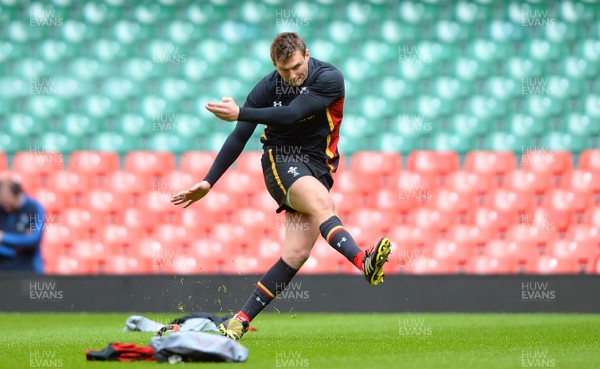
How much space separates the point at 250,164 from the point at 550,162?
2.91m

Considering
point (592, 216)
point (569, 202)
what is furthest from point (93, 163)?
point (592, 216)

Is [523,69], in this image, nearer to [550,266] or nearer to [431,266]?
[550,266]

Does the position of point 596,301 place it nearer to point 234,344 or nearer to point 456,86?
point 456,86

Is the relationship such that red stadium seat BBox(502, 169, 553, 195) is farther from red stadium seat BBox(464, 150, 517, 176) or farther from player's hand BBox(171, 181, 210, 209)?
player's hand BBox(171, 181, 210, 209)

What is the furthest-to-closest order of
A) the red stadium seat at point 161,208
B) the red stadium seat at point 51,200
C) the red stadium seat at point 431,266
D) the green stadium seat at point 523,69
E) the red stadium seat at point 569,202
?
the green stadium seat at point 523,69 → the red stadium seat at point 51,200 → the red stadium seat at point 161,208 → the red stadium seat at point 569,202 → the red stadium seat at point 431,266

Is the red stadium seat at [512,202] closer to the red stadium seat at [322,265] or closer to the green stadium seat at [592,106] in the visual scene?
the green stadium seat at [592,106]

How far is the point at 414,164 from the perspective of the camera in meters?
9.95

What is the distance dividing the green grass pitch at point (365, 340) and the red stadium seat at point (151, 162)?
200 cm

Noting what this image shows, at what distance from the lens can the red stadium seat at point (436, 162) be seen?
9875mm

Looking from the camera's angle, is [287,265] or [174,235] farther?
[174,235]

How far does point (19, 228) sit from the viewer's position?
9117mm

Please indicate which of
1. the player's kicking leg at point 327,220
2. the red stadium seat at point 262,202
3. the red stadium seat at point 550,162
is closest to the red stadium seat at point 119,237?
the red stadium seat at point 262,202

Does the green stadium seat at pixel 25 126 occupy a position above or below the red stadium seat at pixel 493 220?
above

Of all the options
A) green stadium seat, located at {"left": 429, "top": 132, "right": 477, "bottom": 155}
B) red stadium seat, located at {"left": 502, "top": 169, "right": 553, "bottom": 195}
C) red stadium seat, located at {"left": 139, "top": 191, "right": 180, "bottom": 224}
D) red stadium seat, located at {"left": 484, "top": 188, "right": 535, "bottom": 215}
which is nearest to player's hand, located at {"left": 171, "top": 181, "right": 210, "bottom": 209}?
red stadium seat, located at {"left": 139, "top": 191, "right": 180, "bottom": 224}
